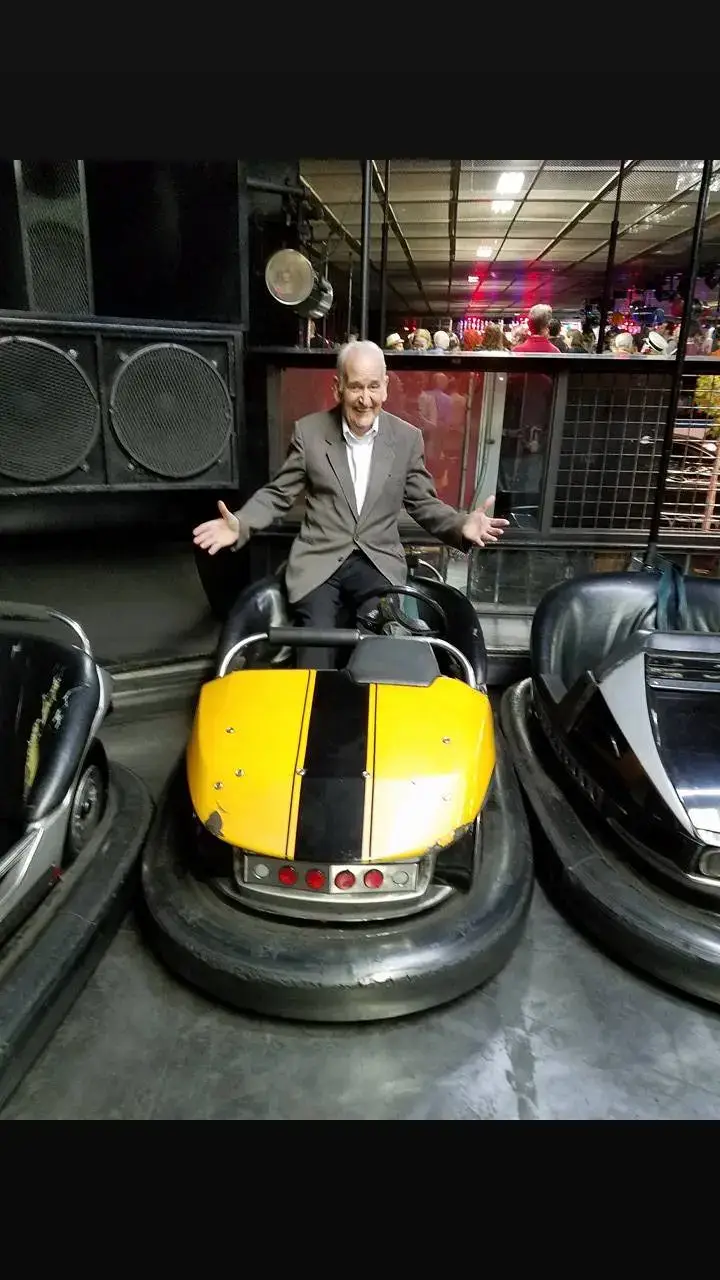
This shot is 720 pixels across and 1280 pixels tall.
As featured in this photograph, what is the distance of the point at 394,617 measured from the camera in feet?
6.29

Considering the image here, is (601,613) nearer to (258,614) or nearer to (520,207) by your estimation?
(258,614)

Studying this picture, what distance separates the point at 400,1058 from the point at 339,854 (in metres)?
0.35

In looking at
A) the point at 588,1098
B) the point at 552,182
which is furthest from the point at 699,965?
the point at 552,182

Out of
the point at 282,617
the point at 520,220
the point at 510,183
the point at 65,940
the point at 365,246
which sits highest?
the point at 520,220

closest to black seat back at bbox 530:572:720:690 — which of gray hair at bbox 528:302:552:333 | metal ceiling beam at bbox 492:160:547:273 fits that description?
gray hair at bbox 528:302:552:333

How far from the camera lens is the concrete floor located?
3.96 feet

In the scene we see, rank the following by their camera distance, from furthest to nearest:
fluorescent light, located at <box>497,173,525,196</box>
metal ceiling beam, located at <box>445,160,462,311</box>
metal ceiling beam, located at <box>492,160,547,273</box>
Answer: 1. fluorescent light, located at <box>497,173,525,196</box>
2. metal ceiling beam, located at <box>492,160,547,273</box>
3. metal ceiling beam, located at <box>445,160,462,311</box>

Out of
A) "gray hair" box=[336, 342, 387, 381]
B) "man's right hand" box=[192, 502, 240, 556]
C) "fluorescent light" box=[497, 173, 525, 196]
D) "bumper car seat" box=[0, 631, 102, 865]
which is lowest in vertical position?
"bumper car seat" box=[0, 631, 102, 865]

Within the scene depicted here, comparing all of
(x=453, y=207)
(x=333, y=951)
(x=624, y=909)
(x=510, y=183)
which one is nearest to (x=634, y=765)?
(x=624, y=909)

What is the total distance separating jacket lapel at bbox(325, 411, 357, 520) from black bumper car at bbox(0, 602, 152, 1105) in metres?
0.81

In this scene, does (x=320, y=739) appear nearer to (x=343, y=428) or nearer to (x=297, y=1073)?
(x=297, y=1073)

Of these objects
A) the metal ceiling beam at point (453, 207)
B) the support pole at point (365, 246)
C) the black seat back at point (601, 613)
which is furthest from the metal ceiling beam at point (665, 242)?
the black seat back at point (601, 613)

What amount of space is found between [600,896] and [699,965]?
21 cm

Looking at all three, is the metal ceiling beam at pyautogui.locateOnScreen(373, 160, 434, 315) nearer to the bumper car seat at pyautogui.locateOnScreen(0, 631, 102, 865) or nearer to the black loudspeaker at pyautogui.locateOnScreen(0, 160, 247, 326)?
the black loudspeaker at pyautogui.locateOnScreen(0, 160, 247, 326)
